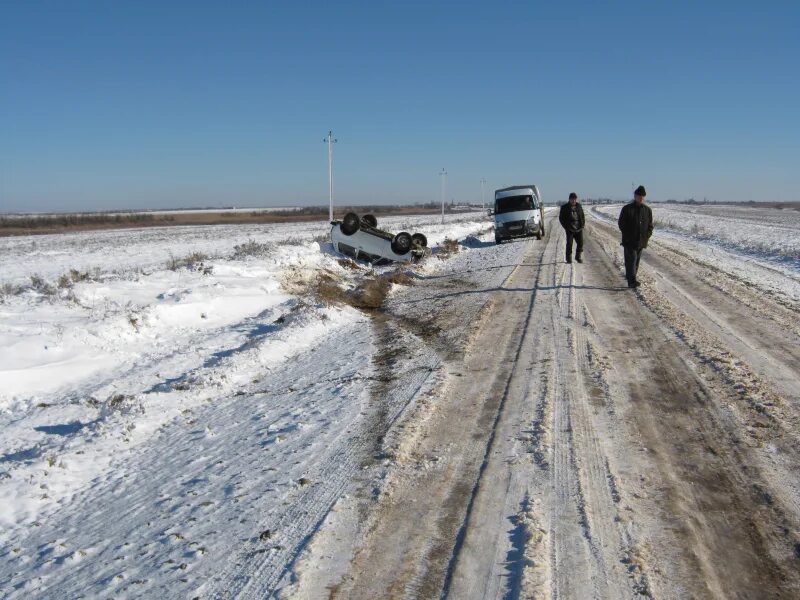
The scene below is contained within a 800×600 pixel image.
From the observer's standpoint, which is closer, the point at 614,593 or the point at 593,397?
the point at 614,593

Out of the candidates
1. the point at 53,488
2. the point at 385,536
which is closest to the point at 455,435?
the point at 385,536

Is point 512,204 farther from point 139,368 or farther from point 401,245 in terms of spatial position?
point 139,368

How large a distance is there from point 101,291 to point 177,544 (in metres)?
8.93

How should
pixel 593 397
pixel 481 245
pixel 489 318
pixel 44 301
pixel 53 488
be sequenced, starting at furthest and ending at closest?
pixel 481 245 < pixel 44 301 < pixel 489 318 < pixel 593 397 < pixel 53 488

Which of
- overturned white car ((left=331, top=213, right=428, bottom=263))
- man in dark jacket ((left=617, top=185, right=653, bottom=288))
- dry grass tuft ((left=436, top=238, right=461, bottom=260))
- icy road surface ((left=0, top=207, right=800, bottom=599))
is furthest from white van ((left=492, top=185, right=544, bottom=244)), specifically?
icy road surface ((left=0, top=207, right=800, bottom=599))

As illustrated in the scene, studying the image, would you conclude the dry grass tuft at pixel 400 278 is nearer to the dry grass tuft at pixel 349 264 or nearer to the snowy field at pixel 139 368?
the snowy field at pixel 139 368

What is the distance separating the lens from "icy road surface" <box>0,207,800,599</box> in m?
3.11

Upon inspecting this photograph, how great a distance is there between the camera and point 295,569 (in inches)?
121

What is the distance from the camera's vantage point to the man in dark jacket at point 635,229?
11.7 m

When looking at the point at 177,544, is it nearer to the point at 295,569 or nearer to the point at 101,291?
the point at 295,569

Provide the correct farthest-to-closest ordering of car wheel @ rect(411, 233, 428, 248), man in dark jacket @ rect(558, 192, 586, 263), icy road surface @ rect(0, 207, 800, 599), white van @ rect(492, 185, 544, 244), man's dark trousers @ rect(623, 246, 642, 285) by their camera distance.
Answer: white van @ rect(492, 185, 544, 244), car wheel @ rect(411, 233, 428, 248), man in dark jacket @ rect(558, 192, 586, 263), man's dark trousers @ rect(623, 246, 642, 285), icy road surface @ rect(0, 207, 800, 599)

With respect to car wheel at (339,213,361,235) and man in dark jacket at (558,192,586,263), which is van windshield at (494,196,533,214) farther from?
man in dark jacket at (558,192,586,263)

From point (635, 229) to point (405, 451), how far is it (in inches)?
352

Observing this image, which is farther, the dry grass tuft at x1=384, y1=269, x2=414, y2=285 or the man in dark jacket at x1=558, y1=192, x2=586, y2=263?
the man in dark jacket at x1=558, y1=192, x2=586, y2=263
